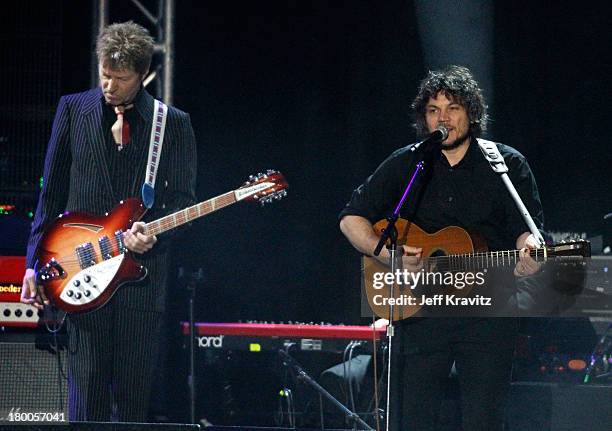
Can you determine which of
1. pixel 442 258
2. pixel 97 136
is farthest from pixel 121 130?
pixel 442 258

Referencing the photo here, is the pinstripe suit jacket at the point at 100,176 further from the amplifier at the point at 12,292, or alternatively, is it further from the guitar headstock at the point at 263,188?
the amplifier at the point at 12,292

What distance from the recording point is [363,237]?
4.48 m

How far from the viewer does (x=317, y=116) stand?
26.5ft

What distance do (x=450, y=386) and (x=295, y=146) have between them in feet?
9.57

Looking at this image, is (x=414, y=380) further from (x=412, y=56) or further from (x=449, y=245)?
(x=412, y=56)

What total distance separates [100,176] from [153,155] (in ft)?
0.91

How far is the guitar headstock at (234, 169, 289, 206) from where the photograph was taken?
5.07 metres

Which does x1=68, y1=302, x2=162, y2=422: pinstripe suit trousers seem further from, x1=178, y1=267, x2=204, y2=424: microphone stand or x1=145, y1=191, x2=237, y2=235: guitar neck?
x1=178, y1=267, x2=204, y2=424: microphone stand

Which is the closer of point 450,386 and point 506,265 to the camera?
point 506,265

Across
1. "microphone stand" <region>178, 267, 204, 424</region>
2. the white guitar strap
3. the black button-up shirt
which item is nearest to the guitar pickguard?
the black button-up shirt

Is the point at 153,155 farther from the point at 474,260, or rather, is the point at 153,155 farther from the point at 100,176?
the point at 474,260

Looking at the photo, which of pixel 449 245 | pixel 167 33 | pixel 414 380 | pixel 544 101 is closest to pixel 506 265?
pixel 449 245

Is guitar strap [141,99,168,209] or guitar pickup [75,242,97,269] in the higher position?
guitar strap [141,99,168,209]

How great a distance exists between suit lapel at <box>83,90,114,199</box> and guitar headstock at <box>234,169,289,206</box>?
0.73 metres
